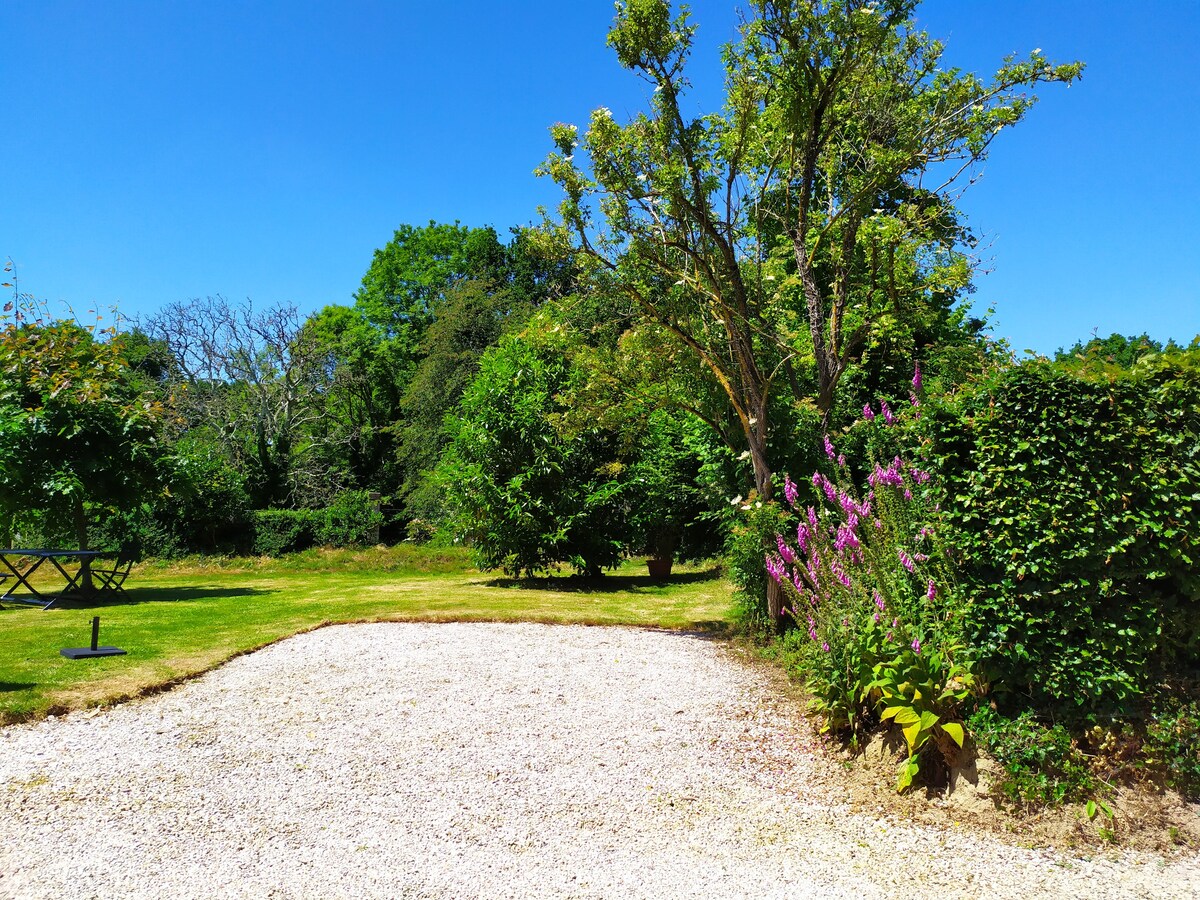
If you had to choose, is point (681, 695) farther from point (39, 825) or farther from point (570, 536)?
point (570, 536)

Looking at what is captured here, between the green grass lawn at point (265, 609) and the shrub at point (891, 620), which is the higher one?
the shrub at point (891, 620)

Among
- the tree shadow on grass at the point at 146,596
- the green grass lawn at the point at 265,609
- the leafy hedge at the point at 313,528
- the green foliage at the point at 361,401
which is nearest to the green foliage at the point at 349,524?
the leafy hedge at the point at 313,528

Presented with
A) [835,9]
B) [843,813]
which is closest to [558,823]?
[843,813]

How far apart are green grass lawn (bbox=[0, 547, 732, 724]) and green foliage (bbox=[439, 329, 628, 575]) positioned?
31.0 inches

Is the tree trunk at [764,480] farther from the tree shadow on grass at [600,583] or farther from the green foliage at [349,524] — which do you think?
the green foliage at [349,524]

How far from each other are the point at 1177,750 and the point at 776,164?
6.75m

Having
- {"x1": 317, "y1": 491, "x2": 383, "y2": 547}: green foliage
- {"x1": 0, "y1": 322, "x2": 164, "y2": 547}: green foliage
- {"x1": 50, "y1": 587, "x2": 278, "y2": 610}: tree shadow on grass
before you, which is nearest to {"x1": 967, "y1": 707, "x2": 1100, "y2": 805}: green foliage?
{"x1": 50, "y1": 587, "x2": 278, "y2": 610}: tree shadow on grass

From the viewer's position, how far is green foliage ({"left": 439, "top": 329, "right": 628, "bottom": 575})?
573 inches

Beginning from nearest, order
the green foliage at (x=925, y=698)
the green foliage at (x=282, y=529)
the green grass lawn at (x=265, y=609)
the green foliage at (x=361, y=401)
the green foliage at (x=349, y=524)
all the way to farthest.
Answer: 1. the green foliage at (x=925, y=698)
2. the green grass lawn at (x=265, y=609)
3. the green foliage at (x=282, y=529)
4. the green foliage at (x=349, y=524)
5. the green foliage at (x=361, y=401)

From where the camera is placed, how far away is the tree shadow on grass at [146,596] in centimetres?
1180

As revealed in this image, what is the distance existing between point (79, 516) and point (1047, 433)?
521 inches

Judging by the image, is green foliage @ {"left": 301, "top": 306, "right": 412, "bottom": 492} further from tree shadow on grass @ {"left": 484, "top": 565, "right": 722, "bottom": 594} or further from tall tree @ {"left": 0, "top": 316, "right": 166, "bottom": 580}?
tall tree @ {"left": 0, "top": 316, "right": 166, "bottom": 580}

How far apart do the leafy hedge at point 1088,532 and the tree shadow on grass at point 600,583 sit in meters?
10.1

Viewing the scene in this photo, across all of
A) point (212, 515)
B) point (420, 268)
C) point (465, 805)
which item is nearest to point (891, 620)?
point (465, 805)
